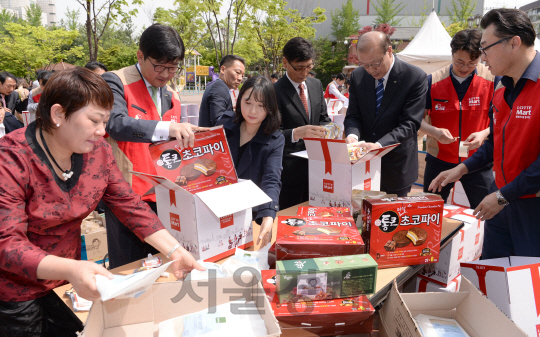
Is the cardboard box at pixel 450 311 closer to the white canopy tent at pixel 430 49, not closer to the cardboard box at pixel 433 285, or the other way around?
the cardboard box at pixel 433 285

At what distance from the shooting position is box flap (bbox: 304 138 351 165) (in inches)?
74.1

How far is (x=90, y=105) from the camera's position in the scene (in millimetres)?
1213

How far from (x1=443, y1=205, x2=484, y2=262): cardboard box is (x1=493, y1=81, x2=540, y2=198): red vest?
18.3 inches

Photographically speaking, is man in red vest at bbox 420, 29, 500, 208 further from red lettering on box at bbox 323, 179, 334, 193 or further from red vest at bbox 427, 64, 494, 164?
red lettering on box at bbox 323, 179, 334, 193

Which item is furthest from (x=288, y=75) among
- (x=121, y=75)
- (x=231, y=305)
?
(x=231, y=305)

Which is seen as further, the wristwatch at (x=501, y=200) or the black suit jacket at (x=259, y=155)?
the black suit jacket at (x=259, y=155)

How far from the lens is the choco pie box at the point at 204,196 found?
4.94ft

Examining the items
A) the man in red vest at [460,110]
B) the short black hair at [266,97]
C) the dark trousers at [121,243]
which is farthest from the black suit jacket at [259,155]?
the man in red vest at [460,110]

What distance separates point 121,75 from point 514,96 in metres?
1.98

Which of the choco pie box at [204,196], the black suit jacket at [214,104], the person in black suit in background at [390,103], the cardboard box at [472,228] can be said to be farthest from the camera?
the black suit jacket at [214,104]

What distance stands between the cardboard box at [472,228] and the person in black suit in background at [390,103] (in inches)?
13.7

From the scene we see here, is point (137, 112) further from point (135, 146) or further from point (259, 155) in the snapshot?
point (259, 155)

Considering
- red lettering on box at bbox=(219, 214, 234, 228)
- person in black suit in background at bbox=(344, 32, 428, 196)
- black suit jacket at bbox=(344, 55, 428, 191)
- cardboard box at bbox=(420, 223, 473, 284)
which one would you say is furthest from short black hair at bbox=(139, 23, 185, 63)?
cardboard box at bbox=(420, 223, 473, 284)

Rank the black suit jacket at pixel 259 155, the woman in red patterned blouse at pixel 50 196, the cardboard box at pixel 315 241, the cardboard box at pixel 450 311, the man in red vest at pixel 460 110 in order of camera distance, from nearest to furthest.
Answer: the woman in red patterned blouse at pixel 50 196 → the cardboard box at pixel 450 311 → the cardboard box at pixel 315 241 → the black suit jacket at pixel 259 155 → the man in red vest at pixel 460 110
